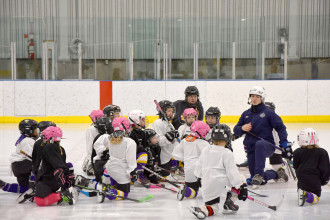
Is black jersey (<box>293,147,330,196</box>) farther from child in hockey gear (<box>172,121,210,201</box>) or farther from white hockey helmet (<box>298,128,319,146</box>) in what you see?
child in hockey gear (<box>172,121,210,201</box>)

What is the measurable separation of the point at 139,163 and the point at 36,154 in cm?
119

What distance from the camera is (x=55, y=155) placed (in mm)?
4766

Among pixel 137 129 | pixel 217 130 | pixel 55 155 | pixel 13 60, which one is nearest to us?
pixel 217 130

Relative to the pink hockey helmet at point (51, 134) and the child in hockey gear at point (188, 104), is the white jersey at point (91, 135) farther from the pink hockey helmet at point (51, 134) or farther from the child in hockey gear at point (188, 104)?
the pink hockey helmet at point (51, 134)

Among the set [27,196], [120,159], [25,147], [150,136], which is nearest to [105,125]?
[150,136]

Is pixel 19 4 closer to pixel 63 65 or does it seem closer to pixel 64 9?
pixel 64 9

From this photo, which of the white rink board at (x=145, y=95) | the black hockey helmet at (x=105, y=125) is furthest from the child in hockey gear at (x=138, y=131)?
the white rink board at (x=145, y=95)

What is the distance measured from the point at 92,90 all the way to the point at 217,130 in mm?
9119

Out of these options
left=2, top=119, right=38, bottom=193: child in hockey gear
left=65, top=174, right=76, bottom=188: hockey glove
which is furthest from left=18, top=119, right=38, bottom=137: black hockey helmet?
left=65, top=174, right=76, bottom=188: hockey glove

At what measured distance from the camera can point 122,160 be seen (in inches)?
204

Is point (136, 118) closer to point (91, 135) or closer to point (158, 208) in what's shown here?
point (91, 135)

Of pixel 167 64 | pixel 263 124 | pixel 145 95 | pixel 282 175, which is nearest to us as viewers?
pixel 263 124

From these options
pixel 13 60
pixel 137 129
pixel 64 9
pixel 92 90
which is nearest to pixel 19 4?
pixel 64 9

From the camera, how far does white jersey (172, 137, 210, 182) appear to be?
5.20 meters
